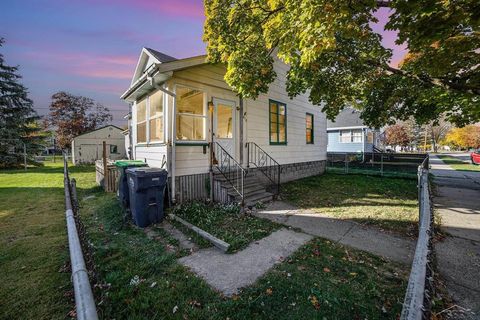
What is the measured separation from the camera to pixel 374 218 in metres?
5.43

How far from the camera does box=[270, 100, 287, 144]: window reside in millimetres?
9414

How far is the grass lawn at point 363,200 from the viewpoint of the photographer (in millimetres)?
5301

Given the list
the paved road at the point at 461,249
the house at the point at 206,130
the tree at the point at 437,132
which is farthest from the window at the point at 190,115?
the tree at the point at 437,132

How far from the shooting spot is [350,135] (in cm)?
2275

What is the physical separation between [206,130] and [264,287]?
202 inches

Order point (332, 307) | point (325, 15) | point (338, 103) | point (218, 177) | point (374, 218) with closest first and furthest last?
point (332, 307)
point (325, 15)
point (374, 218)
point (218, 177)
point (338, 103)

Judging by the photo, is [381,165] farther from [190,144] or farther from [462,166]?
[462,166]

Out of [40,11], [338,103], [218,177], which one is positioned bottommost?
[218,177]

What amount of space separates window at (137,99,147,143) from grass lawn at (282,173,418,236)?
6.11m

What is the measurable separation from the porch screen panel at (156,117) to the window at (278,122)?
4706 mm

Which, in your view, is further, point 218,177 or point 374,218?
point 218,177

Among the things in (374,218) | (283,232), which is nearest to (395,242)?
(374,218)

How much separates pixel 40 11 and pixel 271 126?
928cm

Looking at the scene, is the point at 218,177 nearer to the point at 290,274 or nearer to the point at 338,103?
the point at 290,274
